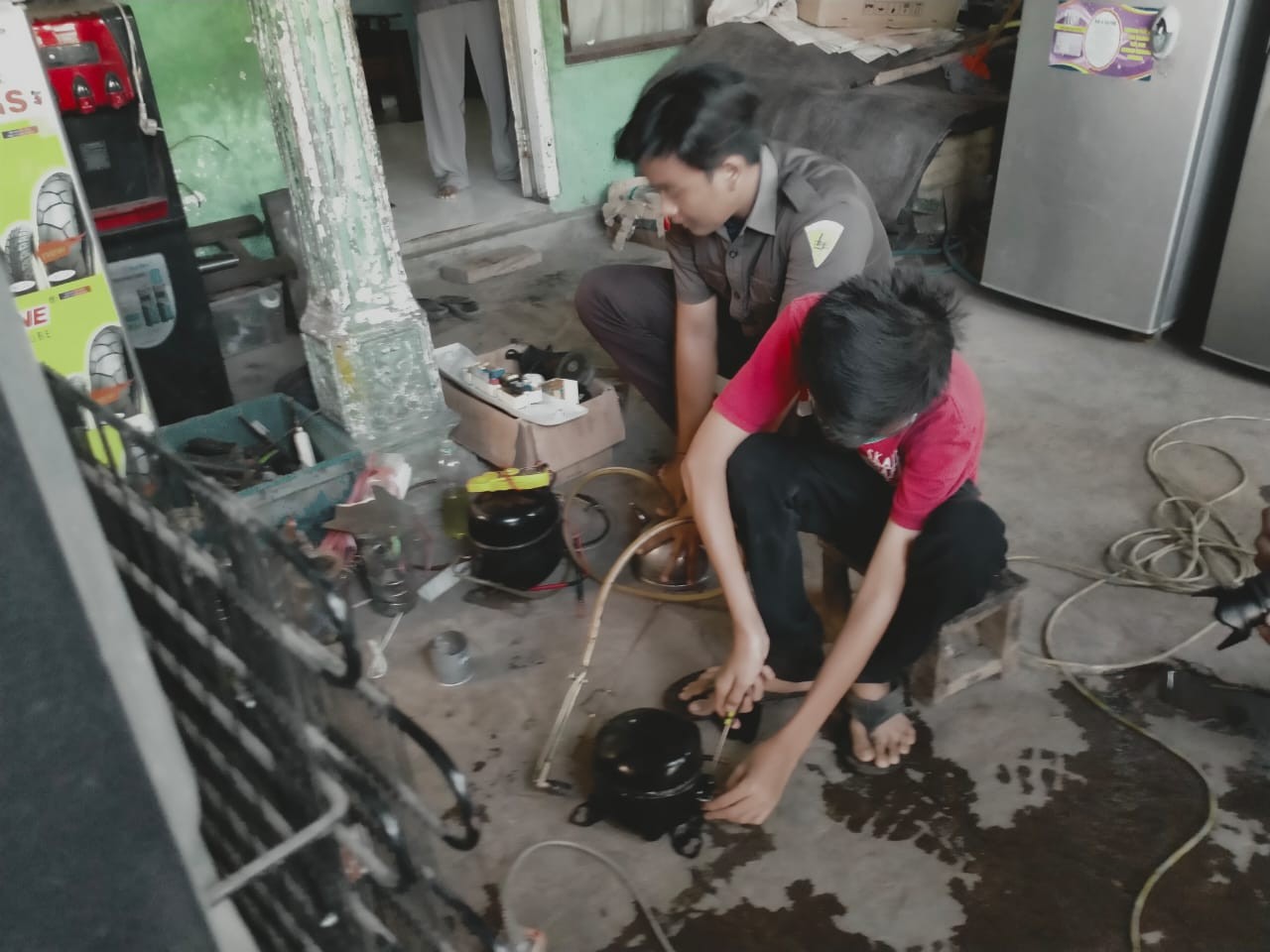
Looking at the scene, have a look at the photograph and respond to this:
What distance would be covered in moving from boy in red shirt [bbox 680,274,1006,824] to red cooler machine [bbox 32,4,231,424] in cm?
164

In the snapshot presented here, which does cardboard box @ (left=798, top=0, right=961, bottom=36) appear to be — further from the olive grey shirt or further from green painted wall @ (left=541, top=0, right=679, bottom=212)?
the olive grey shirt

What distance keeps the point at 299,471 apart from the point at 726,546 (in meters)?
1.02

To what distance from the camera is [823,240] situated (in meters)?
1.77

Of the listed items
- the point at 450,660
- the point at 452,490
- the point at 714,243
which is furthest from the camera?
the point at 452,490

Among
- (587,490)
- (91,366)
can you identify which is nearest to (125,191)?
(91,366)

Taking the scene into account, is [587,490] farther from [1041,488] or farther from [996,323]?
[996,323]

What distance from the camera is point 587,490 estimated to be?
7.86 ft

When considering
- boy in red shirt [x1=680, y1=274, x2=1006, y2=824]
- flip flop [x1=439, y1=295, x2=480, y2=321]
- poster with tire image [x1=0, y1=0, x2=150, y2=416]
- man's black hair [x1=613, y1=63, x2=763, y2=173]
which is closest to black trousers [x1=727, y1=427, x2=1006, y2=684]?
boy in red shirt [x1=680, y1=274, x2=1006, y2=824]

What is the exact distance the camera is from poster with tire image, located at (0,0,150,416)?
187 cm

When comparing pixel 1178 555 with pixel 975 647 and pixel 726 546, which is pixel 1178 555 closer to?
pixel 975 647

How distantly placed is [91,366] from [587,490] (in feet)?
3.60

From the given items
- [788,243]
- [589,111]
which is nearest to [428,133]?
[589,111]

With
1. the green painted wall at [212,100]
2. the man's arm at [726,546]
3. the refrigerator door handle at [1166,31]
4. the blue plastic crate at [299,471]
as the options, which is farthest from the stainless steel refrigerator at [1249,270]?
the green painted wall at [212,100]

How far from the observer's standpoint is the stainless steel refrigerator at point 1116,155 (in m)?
2.66
